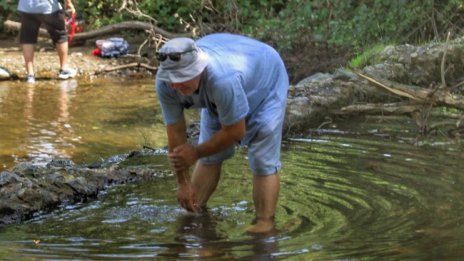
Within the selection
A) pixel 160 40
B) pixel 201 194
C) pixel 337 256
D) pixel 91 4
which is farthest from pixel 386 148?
pixel 91 4

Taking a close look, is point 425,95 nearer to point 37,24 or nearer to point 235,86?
point 235,86

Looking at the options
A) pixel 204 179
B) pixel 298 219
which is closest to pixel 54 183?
pixel 204 179

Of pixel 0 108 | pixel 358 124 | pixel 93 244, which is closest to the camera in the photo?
pixel 93 244

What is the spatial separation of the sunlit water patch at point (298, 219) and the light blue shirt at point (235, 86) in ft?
2.27

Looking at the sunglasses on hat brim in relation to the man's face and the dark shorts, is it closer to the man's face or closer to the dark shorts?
the man's face

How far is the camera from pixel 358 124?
908cm

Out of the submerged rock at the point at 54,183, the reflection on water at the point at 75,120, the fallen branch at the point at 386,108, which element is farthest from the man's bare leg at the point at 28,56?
the fallen branch at the point at 386,108

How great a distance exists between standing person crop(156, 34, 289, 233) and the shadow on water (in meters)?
0.23

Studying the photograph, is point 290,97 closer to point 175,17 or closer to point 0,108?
point 0,108

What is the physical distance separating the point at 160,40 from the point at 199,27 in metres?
0.75

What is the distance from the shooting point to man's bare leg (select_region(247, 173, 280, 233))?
541 centimetres

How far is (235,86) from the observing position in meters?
4.70

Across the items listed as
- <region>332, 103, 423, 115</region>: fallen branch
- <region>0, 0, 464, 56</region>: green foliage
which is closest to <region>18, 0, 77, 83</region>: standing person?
<region>0, 0, 464, 56</region>: green foliage

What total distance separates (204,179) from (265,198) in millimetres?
557
